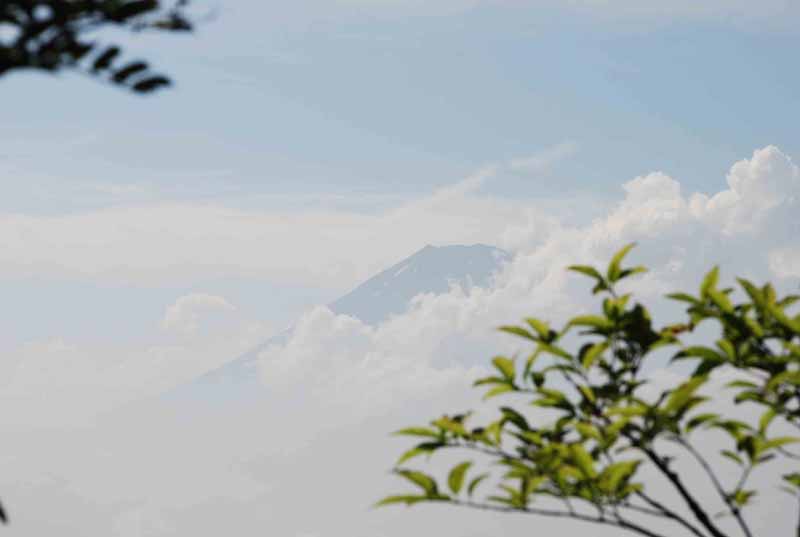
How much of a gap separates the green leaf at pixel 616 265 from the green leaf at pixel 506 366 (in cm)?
91

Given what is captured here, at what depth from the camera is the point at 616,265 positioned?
595 cm

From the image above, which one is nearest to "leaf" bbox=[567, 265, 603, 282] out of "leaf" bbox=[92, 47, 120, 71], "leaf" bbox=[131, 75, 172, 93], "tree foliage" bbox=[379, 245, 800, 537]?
"tree foliage" bbox=[379, 245, 800, 537]

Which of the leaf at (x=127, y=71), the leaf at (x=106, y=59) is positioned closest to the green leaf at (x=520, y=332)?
the leaf at (x=127, y=71)

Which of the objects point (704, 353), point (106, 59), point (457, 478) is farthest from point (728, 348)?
point (106, 59)

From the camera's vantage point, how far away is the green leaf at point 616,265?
591cm

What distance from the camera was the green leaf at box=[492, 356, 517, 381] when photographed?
5.84 metres

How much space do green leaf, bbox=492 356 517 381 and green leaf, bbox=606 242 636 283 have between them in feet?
3.00

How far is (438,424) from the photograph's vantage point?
5805mm

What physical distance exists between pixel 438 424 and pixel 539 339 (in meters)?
0.88

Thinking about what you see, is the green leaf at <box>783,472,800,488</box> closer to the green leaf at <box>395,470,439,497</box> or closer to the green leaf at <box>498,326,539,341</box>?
the green leaf at <box>498,326,539,341</box>

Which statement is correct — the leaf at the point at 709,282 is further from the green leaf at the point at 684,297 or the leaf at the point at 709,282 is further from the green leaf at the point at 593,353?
the green leaf at the point at 593,353

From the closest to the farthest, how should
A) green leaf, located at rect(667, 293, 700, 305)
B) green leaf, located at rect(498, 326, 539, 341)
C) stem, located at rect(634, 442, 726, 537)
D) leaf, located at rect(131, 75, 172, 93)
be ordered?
1. stem, located at rect(634, 442, 726, 537)
2. leaf, located at rect(131, 75, 172, 93)
3. green leaf, located at rect(667, 293, 700, 305)
4. green leaf, located at rect(498, 326, 539, 341)

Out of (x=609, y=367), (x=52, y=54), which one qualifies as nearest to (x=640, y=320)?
(x=609, y=367)

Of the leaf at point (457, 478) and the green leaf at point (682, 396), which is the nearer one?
the green leaf at point (682, 396)
